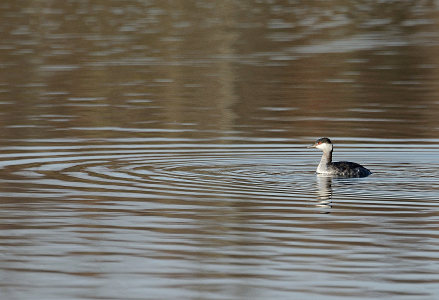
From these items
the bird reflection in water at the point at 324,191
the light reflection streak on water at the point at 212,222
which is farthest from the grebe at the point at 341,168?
the light reflection streak on water at the point at 212,222

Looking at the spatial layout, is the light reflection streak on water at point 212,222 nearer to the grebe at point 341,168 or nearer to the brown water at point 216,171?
the brown water at point 216,171

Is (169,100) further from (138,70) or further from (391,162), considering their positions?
(391,162)

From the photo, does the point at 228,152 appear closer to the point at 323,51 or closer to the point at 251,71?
the point at 251,71

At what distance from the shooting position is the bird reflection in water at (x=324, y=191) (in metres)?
16.9

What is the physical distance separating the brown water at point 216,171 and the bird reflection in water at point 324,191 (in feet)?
0.15

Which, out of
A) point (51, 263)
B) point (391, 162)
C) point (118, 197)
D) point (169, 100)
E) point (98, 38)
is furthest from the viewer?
point (98, 38)

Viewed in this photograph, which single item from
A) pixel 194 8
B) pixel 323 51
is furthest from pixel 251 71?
pixel 194 8

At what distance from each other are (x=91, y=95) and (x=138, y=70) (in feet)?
20.3

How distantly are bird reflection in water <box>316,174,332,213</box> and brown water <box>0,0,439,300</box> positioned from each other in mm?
45

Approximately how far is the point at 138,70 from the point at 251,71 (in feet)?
11.2

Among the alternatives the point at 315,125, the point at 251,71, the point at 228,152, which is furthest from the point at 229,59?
the point at 228,152

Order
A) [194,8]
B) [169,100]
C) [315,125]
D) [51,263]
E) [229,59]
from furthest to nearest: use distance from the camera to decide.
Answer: [194,8] → [229,59] → [169,100] → [315,125] → [51,263]

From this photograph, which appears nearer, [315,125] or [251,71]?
[315,125]

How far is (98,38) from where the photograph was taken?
165ft
